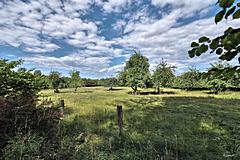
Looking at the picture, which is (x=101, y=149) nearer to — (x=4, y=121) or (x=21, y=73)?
(x=4, y=121)

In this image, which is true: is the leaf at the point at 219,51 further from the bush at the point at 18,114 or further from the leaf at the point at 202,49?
the bush at the point at 18,114

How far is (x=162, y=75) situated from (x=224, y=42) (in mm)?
46378

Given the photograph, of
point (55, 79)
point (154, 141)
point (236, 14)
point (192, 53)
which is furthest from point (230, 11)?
point (55, 79)

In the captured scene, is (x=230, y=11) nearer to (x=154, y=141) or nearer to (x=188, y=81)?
(x=154, y=141)

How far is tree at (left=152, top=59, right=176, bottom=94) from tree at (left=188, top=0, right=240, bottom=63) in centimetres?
4469

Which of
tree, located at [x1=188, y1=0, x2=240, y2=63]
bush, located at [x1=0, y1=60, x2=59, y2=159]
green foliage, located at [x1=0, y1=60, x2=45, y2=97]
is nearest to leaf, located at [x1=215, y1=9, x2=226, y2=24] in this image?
tree, located at [x1=188, y1=0, x2=240, y2=63]

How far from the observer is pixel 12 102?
5.75 metres

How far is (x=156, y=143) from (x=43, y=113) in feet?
12.1

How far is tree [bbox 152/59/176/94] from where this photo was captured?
151 ft

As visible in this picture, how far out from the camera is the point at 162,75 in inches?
1839

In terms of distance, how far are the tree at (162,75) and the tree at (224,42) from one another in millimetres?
44689

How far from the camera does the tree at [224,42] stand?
117 centimetres

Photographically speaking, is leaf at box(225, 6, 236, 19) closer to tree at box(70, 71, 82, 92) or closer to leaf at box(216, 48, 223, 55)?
leaf at box(216, 48, 223, 55)

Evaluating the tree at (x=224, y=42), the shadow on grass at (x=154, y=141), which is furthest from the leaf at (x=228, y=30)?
the shadow on grass at (x=154, y=141)
